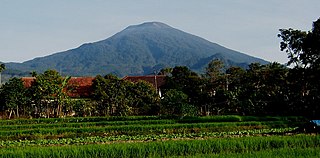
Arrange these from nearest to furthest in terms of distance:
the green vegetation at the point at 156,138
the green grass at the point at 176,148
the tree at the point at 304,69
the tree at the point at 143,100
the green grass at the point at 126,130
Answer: the green grass at the point at 176,148
the green vegetation at the point at 156,138
the green grass at the point at 126,130
the tree at the point at 304,69
the tree at the point at 143,100

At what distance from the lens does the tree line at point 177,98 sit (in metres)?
27.0

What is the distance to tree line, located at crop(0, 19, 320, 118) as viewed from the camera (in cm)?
2697

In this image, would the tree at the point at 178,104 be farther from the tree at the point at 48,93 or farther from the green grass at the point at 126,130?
the tree at the point at 48,93

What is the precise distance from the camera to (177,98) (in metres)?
27.1

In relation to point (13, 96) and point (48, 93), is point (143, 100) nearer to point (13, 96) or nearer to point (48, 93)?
point (48, 93)

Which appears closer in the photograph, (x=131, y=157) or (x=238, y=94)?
(x=131, y=157)

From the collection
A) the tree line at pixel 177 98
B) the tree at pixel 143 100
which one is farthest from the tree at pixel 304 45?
the tree at pixel 143 100

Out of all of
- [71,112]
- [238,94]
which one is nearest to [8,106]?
[71,112]

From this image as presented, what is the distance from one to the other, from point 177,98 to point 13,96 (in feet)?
33.6

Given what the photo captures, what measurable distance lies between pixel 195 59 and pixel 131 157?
188 m

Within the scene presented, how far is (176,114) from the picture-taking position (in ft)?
89.8

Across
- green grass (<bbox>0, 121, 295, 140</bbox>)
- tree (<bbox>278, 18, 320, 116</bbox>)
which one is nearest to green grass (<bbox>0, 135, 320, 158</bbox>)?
green grass (<bbox>0, 121, 295, 140</bbox>)

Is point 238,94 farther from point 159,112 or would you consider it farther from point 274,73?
point 159,112

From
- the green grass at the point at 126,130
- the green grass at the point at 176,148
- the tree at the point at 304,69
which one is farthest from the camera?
the tree at the point at 304,69
